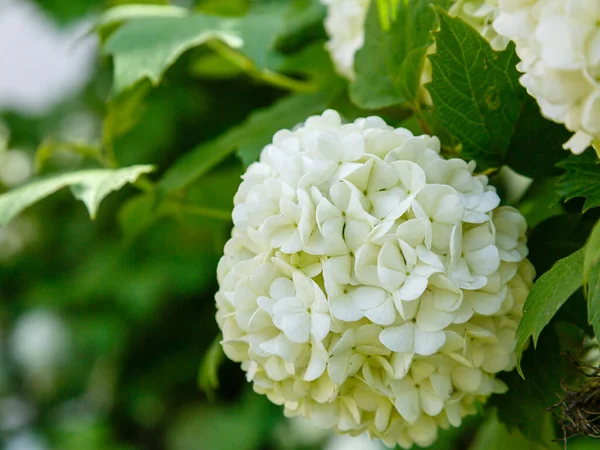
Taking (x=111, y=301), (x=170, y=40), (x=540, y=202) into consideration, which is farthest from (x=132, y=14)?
(x=111, y=301)

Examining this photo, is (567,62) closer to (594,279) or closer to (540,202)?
(594,279)

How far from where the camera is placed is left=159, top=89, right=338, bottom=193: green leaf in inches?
23.7

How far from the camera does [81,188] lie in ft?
1.90

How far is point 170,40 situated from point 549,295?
0.43m

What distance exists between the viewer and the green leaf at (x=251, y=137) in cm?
60

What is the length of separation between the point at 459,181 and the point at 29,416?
195 centimetres

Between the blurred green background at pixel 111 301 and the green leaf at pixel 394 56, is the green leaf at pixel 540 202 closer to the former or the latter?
the green leaf at pixel 394 56

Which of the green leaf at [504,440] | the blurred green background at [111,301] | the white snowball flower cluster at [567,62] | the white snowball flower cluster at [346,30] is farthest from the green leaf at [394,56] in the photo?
the blurred green background at [111,301]

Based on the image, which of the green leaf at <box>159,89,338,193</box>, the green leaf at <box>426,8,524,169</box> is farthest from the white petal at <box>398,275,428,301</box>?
the green leaf at <box>159,89,338,193</box>

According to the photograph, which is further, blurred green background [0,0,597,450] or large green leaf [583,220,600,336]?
blurred green background [0,0,597,450]

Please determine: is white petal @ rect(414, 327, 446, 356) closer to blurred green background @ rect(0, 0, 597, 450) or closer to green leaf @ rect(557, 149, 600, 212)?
green leaf @ rect(557, 149, 600, 212)

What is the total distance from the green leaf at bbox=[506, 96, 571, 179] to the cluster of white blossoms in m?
0.05

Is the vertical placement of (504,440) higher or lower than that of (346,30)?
lower

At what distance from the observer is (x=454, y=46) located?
44cm
